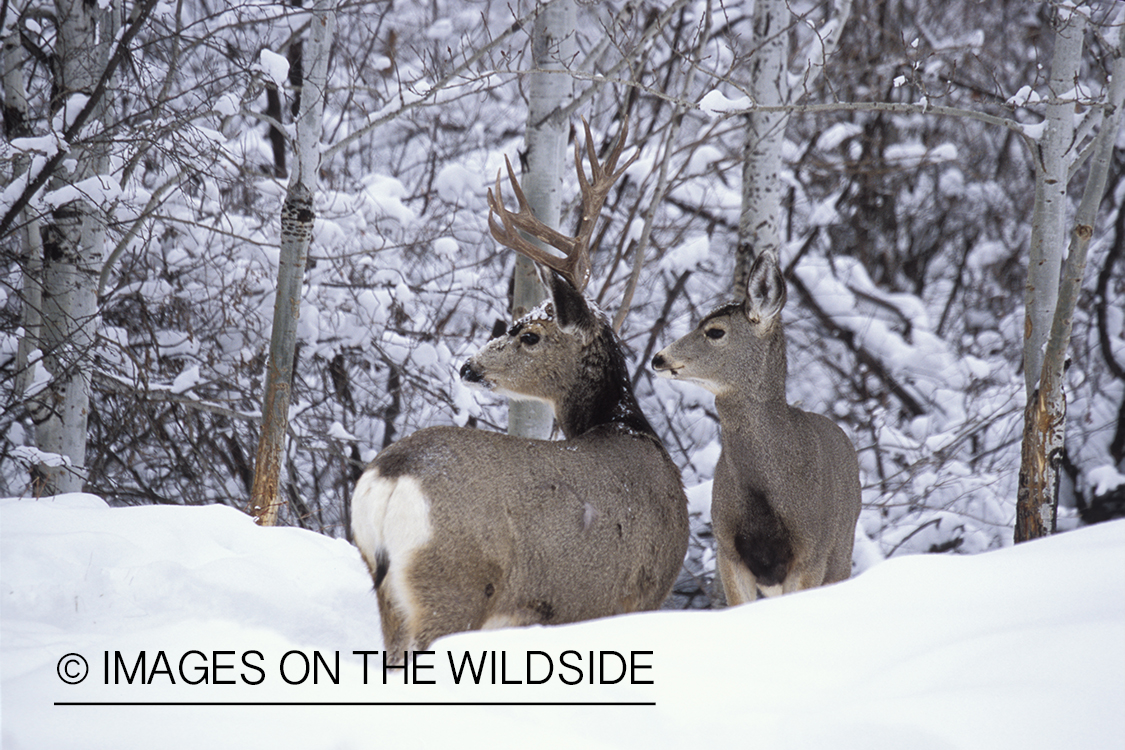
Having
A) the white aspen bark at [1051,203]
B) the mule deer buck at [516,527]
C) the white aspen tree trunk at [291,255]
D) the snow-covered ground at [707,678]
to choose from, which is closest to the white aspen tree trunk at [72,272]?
the white aspen tree trunk at [291,255]

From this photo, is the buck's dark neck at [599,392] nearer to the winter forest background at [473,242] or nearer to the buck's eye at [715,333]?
the buck's eye at [715,333]

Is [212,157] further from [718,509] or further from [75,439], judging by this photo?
[718,509]

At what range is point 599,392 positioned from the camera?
12.9 ft

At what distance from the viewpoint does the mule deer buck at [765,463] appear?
3529 mm

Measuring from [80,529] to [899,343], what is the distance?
761cm

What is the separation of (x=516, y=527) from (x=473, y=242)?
5.88m

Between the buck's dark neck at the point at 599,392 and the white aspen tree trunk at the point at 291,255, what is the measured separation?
186cm

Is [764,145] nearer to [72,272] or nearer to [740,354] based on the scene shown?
[740,354]

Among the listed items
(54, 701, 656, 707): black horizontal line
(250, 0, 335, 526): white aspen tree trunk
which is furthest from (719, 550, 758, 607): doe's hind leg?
(250, 0, 335, 526): white aspen tree trunk

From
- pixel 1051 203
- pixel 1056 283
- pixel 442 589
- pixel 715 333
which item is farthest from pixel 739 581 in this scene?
pixel 1051 203

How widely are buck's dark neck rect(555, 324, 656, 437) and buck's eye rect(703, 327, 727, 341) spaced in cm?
42

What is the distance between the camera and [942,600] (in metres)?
2.02

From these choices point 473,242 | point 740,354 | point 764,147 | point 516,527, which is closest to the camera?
point 516,527

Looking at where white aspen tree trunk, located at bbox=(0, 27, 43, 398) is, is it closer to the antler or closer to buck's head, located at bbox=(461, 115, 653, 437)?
the antler
